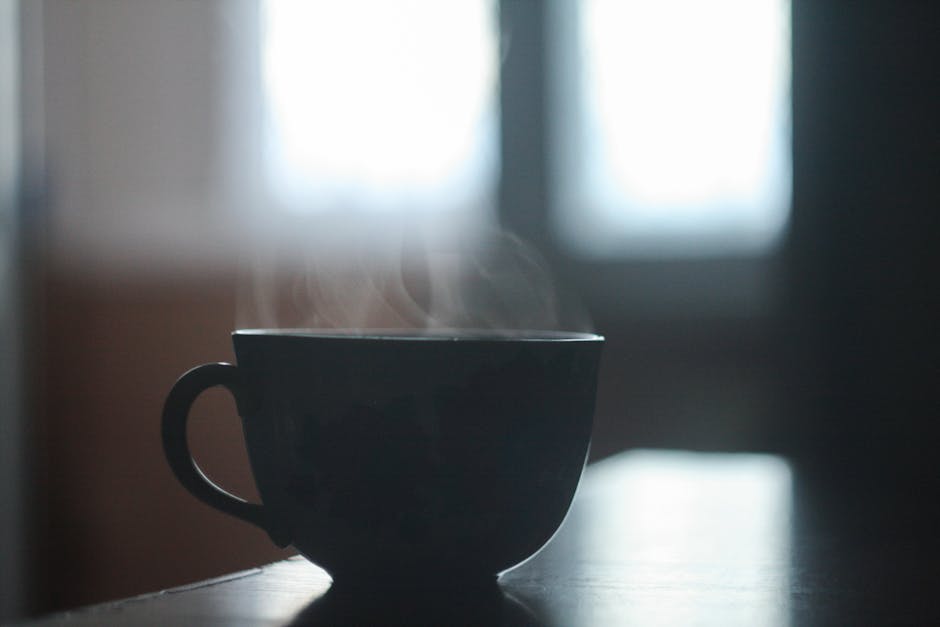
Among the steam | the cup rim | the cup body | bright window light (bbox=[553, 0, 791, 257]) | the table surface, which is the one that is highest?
bright window light (bbox=[553, 0, 791, 257])

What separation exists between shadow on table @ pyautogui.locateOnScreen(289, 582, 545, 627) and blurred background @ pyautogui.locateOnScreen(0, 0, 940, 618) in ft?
3.43

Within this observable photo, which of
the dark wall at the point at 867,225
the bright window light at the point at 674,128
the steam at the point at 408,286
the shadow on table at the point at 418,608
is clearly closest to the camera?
the shadow on table at the point at 418,608

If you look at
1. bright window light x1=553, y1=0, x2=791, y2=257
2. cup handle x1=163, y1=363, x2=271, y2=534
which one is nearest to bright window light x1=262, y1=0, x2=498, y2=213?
bright window light x1=553, y1=0, x2=791, y2=257

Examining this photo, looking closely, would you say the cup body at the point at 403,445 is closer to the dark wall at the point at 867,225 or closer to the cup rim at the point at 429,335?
the cup rim at the point at 429,335

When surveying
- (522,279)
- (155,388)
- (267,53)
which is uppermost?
(267,53)

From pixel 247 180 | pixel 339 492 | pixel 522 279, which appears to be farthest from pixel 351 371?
pixel 247 180

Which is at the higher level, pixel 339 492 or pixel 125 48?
pixel 125 48

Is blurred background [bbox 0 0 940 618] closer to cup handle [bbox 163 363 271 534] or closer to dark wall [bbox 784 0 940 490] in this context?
dark wall [bbox 784 0 940 490]

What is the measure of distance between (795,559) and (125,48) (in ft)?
7.19

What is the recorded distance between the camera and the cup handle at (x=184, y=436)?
0.34m

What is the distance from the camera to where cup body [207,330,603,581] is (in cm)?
32

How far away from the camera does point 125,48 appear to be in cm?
229

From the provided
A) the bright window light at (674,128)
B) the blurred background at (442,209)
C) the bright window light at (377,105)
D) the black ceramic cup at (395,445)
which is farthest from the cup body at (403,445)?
the bright window light at (377,105)

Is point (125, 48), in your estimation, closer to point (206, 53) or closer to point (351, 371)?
point (206, 53)
